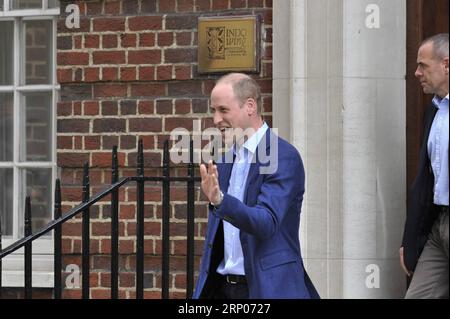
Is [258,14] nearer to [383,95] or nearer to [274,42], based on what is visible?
[274,42]

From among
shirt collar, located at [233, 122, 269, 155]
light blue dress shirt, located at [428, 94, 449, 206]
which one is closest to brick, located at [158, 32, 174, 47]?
shirt collar, located at [233, 122, 269, 155]

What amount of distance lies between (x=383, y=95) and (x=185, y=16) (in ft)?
4.50

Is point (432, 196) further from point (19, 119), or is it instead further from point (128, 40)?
point (19, 119)

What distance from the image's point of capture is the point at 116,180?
627 cm

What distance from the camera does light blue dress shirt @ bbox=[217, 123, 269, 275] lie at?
5270 mm

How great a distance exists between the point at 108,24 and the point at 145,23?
0.25m

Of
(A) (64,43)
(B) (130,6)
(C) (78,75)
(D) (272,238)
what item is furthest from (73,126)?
(D) (272,238)

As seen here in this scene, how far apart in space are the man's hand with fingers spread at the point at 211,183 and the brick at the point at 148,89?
2.46 meters

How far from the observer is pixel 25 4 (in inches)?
310

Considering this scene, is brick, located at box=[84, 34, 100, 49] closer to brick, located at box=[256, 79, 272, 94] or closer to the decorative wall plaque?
the decorative wall plaque

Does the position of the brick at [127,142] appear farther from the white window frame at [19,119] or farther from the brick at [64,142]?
the white window frame at [19,119]

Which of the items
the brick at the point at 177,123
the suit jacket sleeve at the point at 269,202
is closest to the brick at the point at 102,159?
the brick at the point at 177,123
